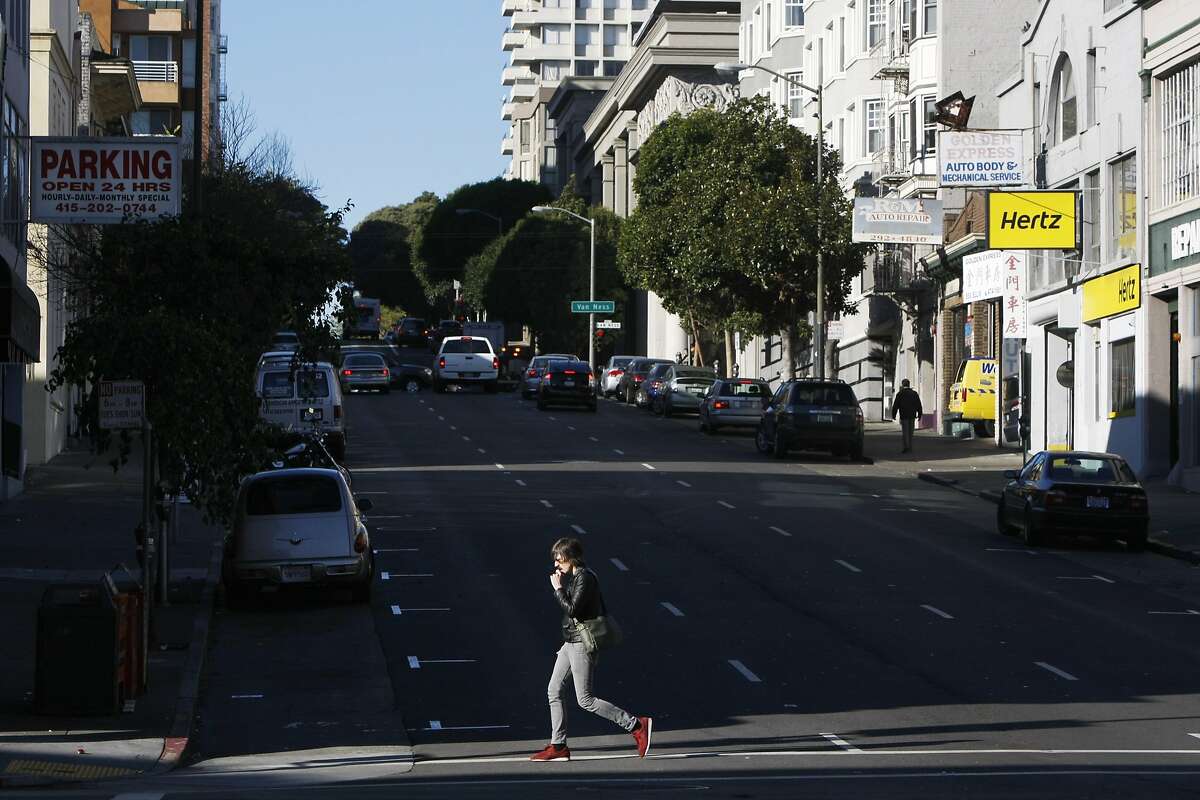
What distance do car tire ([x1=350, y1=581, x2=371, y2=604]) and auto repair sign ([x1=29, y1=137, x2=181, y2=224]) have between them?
20.8 feet

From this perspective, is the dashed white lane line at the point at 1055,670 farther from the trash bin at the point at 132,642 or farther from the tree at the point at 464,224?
the tree at the point at 464,224

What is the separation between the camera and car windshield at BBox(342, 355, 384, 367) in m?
64.3

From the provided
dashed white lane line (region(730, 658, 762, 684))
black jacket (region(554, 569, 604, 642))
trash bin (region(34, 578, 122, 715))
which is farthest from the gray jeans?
trash bin (region(34, 578, 122, 715))

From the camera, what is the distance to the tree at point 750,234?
5319 cm

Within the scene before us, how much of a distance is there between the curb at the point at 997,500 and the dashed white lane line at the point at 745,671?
11015 millimetres

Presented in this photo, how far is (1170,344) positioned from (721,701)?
24.3 meters

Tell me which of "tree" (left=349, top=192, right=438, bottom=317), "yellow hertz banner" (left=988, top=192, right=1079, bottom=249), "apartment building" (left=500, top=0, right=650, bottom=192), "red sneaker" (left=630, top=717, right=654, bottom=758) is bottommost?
"red sneaker" (left=630, top=717, right=654, bottom=758)

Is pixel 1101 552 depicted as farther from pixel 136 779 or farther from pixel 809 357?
pixel 809 357

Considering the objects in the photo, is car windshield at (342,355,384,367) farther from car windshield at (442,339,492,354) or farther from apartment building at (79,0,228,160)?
apartment building at (79,0,228,160)

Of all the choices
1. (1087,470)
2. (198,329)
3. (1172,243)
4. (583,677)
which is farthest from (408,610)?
(1172,243)

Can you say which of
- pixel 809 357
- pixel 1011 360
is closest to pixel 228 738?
pixel 1011 360

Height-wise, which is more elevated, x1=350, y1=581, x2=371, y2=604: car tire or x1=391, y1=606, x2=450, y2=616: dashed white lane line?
x1=350, y1=581, x2=371, y2=604: car tire

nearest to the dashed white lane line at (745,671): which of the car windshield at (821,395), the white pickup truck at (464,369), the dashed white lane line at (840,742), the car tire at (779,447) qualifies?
the dashed white lane line at (840,742)

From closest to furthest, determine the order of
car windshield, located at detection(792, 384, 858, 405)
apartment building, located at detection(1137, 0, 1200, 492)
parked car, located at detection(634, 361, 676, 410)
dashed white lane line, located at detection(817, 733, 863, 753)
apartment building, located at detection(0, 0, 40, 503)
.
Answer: dashed white lane line, located at detection(817, 733, 863, 753) < apartment building, located at detection(0, 0, 40, 503) < apartment building, located at detection(1137, 0, 1200, 492) < car windshield, located at detection(792, 384, 858, 405) < parked car, located at detection(634, 361, 676, 410)
